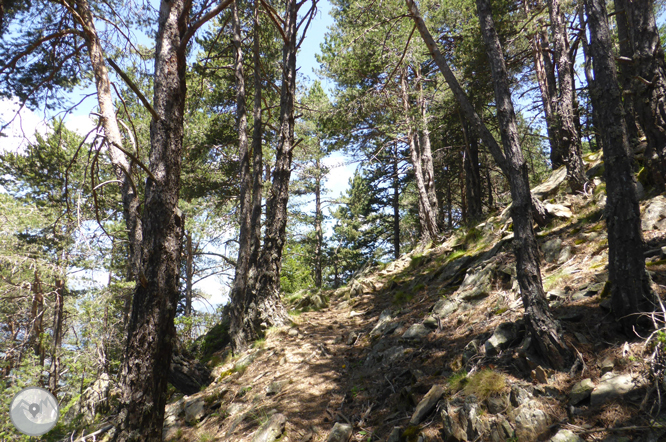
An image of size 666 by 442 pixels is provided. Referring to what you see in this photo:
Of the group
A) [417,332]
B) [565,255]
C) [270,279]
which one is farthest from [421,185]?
[417,332]

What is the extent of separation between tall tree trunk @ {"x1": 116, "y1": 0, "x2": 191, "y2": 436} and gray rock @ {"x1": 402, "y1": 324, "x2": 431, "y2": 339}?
338cm

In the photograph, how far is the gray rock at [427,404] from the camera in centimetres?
331

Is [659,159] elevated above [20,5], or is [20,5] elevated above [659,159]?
[20,5]

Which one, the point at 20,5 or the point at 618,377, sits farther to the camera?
the point at 20,5

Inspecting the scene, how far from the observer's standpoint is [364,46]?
11.1 meters

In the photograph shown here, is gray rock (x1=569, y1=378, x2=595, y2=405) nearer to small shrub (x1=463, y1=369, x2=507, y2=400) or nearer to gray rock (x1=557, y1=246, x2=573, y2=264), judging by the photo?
small shrub (x1=463, y1=369, x2=507, y2=400)

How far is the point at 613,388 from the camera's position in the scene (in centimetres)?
262

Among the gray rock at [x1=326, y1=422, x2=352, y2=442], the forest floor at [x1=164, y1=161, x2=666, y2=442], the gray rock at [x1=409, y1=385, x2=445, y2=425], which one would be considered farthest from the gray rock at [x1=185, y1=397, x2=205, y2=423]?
the gray rock at [x1=409, y1=385, x2=445, y2=425]

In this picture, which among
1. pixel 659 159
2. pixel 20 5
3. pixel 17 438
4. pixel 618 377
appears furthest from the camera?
pixel 17 438

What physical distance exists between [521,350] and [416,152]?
10.2m

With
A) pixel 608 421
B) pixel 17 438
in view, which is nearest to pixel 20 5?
pixel 17 438

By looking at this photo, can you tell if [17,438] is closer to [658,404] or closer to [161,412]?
[161,412]

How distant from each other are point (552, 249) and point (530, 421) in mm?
3966

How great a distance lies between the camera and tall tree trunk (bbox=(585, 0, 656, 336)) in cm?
315
